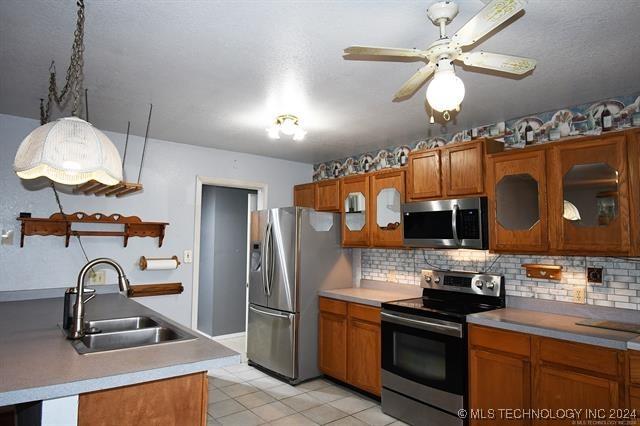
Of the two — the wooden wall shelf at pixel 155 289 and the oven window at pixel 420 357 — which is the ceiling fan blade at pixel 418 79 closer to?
the oven window at pixel 420 357

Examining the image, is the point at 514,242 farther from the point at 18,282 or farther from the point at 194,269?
the point at 18,282

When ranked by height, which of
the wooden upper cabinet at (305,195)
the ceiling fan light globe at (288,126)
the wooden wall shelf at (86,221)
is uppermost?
the ceiling fan light globe at (288,126)

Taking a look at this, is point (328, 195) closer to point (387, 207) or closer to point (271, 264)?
point (387, 207)

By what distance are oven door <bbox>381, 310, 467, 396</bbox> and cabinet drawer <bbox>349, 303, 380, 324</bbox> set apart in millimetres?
151

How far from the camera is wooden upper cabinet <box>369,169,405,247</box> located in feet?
11.5

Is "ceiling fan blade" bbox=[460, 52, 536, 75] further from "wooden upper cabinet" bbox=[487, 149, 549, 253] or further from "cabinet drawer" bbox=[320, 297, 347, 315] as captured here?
"cabinet drawer" bbox=[320, 297, 347, 315]

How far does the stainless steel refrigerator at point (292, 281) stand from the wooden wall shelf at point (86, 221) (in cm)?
106

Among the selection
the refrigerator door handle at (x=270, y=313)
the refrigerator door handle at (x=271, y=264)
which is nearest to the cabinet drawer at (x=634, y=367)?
the refrigerator door handle at (x=270, y=313)

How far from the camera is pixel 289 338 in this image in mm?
3697

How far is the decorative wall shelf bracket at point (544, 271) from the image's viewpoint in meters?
2.74

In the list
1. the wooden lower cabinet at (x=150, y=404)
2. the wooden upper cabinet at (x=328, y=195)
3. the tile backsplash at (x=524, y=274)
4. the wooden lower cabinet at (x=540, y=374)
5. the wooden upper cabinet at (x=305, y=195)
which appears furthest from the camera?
the wooden upper cabinet at (x=305, y=195)

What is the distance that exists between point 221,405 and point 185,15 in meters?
2.85

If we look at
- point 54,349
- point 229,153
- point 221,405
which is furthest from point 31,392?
point 229,153

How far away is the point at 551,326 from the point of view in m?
2.32
